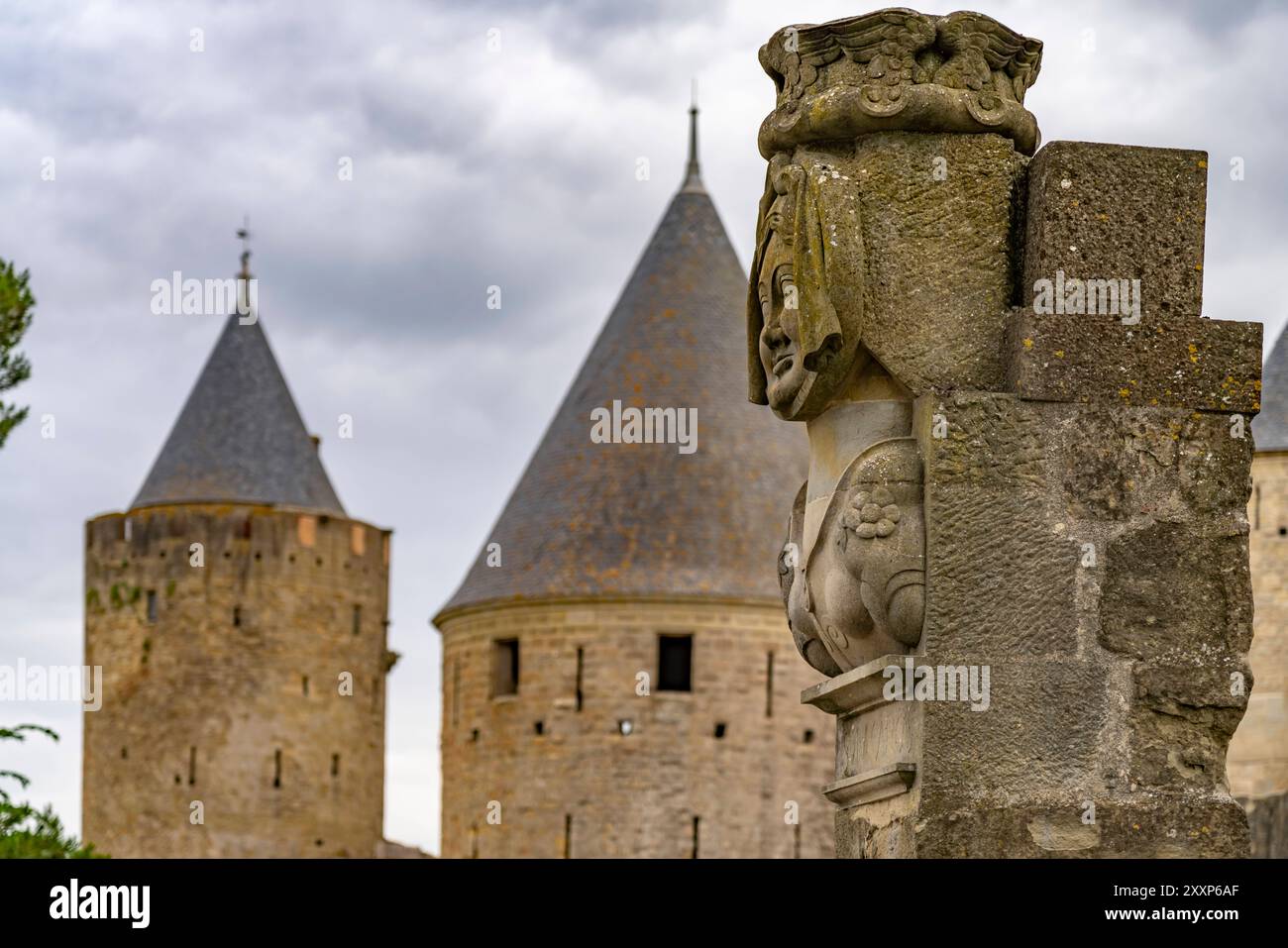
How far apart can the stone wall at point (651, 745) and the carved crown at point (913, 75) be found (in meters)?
29.3

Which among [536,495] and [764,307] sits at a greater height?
[536,495]

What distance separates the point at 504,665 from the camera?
36.6 m

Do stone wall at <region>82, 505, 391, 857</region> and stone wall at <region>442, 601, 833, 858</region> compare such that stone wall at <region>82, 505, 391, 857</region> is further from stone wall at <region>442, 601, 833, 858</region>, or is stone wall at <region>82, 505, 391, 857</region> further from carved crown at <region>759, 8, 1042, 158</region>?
carved crown at <region>759, 8, 1042, 158</region>

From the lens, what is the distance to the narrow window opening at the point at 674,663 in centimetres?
3566

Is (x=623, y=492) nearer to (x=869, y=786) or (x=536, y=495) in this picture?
(x=536, y=495)

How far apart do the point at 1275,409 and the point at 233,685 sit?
1603cm

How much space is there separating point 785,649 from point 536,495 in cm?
409

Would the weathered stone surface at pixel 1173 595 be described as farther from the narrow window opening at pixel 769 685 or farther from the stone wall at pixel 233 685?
the stone wall at pixel 233 685

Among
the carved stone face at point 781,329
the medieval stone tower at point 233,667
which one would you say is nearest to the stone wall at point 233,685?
the medieval stone tower at point 233,667

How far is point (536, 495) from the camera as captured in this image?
3719cm

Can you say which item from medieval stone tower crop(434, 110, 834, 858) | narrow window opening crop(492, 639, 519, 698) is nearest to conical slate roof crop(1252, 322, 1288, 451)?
medieval stone tower crop(434, 110, 834, 858)
